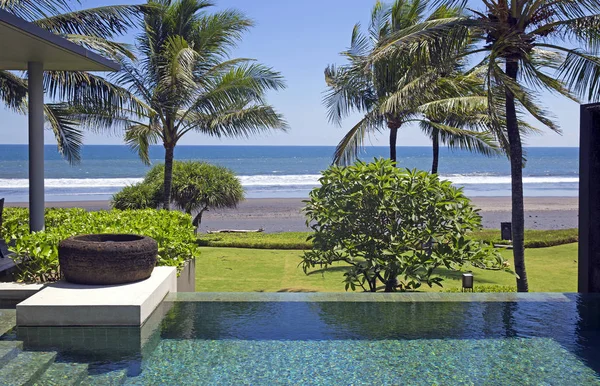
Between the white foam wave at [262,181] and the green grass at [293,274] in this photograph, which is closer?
the green grass at [293,274]

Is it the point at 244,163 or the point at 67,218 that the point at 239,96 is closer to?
the point at 67,218

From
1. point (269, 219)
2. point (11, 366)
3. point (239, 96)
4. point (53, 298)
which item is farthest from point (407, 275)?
point (269, 219)

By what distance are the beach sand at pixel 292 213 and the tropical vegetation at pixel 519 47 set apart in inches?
686

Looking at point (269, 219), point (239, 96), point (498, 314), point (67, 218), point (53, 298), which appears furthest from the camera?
point (269, 219)

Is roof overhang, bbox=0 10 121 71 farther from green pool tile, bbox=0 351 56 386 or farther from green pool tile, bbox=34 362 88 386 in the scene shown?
green pool tile, bbox=34 362 88 386

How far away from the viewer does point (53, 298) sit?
5742mm

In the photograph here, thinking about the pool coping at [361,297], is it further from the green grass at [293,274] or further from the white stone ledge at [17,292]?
the green grass at [293,274]

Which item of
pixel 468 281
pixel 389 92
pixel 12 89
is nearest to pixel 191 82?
pixel 12 89

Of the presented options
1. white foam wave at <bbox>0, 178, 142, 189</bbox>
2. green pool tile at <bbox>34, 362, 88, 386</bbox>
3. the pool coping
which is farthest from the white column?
white foam wave at <bbox>0, 178, 142, 189</bbox>

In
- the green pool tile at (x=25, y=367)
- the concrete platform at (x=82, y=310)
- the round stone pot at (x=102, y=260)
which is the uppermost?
the round stone pot at (x=102, y=260)

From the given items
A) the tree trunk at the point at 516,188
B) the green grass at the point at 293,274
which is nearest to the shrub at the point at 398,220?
the tree trunk at the point at 516,188

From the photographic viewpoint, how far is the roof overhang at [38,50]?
21.1ft

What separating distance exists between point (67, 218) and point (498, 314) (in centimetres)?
601

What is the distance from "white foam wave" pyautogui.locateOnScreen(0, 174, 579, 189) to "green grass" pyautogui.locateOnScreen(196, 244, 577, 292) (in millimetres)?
33847
